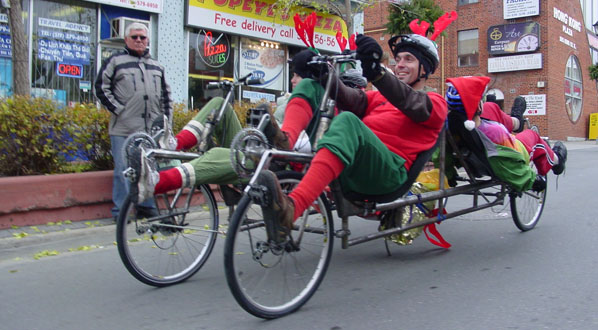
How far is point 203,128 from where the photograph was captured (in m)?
3.87

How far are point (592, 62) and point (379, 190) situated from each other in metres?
34.2

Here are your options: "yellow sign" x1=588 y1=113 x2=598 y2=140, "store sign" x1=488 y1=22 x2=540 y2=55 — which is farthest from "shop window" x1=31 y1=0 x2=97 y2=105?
"yellow sign" x1=588 y1=113 x2=598 y2=140

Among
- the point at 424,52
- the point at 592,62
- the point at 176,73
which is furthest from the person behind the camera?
the point at 592,62

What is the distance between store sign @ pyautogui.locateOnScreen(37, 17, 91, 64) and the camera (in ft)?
32.1

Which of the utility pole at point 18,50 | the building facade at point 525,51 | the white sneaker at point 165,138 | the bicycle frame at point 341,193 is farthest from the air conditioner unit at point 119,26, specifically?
the building facade at point 525,51

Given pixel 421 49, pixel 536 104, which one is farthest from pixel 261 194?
pixel 536 104

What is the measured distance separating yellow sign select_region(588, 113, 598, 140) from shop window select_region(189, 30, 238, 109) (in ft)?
85.1

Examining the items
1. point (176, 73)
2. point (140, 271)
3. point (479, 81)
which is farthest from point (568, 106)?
point (140, 271)

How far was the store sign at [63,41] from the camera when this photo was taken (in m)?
9.78

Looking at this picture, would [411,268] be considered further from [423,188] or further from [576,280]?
[576,280]

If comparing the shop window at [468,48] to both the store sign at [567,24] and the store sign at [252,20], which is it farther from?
the store sign at [252,20]

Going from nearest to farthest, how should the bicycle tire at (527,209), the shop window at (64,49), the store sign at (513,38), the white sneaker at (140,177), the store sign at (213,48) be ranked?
1. the white sneaker at (140,177)
2. the bicycle tire at (527,209)
3. the shop window at (64,49)
4. the store sign at (213,48)
5. the store sign at (513,38)

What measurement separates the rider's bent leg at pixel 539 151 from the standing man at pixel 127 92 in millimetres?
3652

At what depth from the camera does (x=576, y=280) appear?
3805mm
